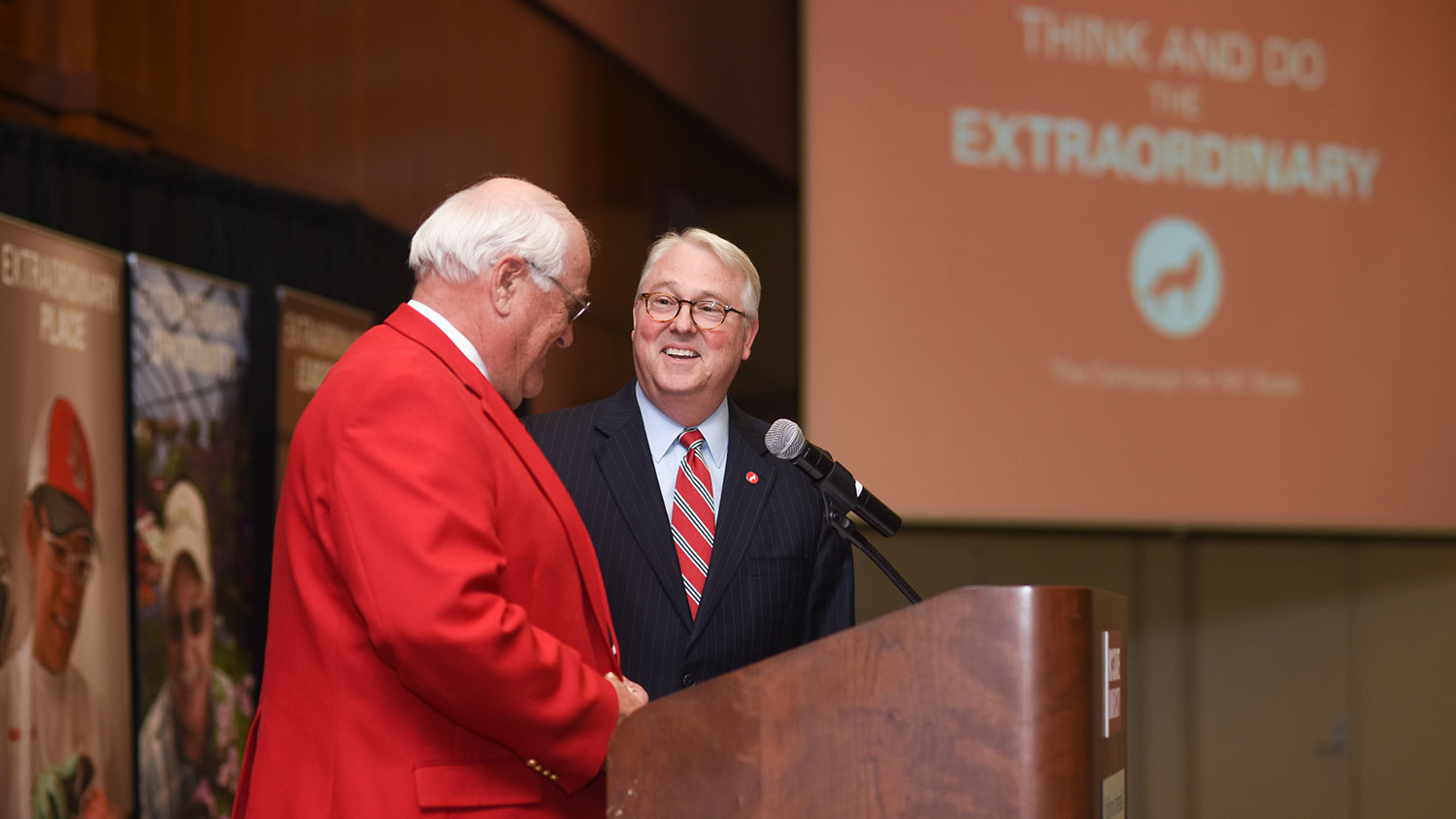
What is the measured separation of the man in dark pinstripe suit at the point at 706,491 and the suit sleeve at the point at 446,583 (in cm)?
60

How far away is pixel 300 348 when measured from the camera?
424 cm

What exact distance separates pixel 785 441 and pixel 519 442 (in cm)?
35

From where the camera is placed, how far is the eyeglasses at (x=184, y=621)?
3701 mm

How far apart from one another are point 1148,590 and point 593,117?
3.23 metres

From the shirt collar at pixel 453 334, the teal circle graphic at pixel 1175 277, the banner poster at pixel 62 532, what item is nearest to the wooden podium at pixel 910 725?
the shirt collar at pixel 453 334

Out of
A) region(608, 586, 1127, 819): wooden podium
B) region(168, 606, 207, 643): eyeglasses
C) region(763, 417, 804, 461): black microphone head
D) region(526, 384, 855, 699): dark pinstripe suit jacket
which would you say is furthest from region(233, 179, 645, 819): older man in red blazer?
region(168, 606, 207, 643): eyeglasses

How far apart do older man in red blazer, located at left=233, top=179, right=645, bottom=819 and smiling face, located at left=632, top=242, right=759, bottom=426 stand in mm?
549

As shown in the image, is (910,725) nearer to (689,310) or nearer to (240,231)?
(689,310)

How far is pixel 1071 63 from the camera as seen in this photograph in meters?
5.03

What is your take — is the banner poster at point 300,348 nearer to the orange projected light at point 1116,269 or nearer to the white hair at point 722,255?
the orange projected light at point 1116,269

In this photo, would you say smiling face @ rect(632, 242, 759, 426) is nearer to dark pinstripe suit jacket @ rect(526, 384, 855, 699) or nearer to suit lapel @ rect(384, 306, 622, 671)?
dark pinstripe suit jacket @ rect(526, 384, 855, 699)

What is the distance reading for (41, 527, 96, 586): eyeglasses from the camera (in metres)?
3.18

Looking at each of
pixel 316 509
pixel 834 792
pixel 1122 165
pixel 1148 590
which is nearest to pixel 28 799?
pixel 316 509

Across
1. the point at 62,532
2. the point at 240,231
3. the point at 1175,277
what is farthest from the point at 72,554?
the point at 1175,277
